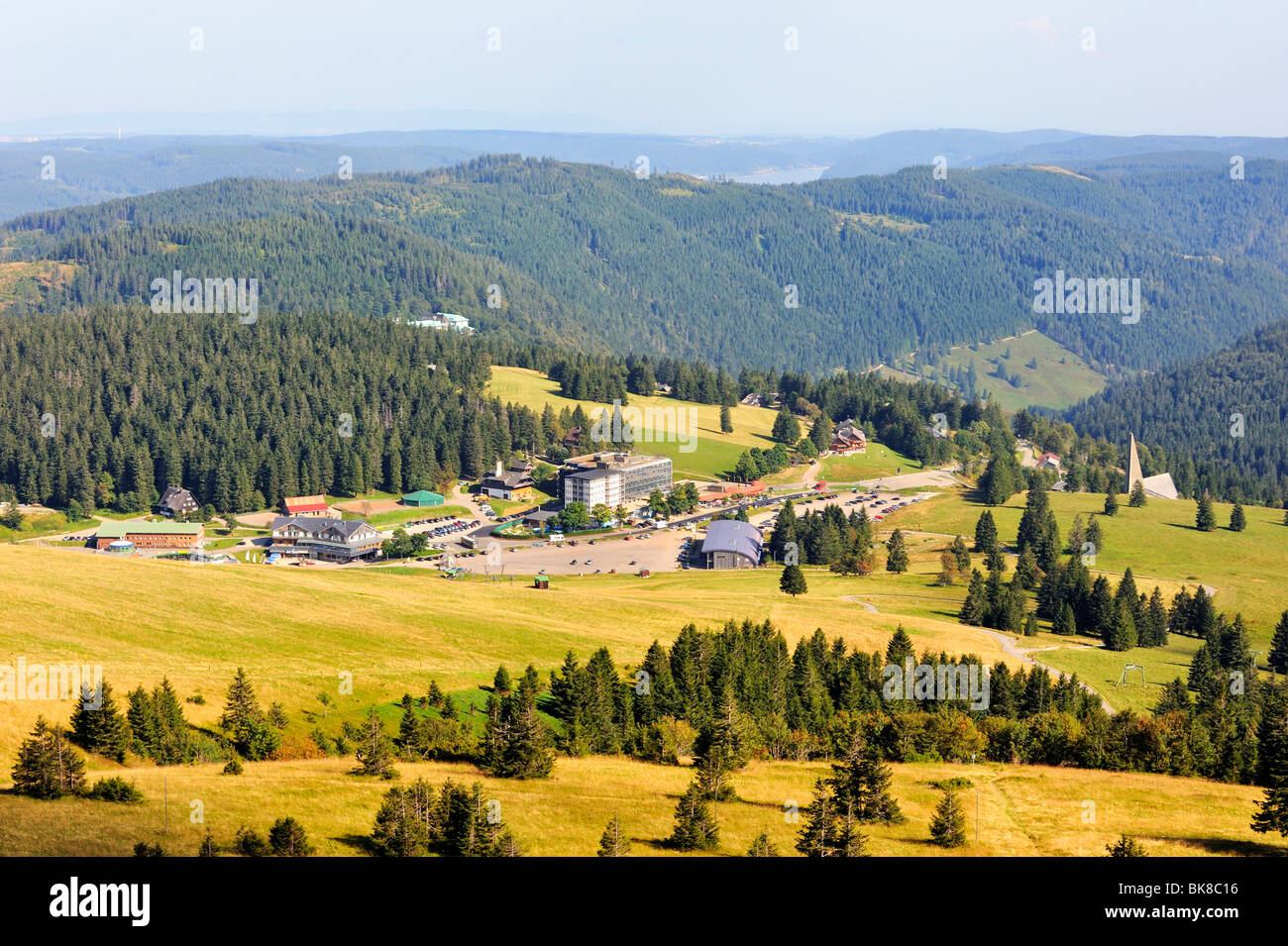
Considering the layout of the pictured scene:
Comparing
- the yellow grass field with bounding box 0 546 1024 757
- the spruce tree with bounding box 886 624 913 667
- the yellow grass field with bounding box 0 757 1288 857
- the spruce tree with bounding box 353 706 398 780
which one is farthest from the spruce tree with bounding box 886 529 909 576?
the spruce tree with bounding box 353 706 398 780

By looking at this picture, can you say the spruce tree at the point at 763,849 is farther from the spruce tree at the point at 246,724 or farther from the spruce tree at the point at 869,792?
the spruce tree at the point at 246,724

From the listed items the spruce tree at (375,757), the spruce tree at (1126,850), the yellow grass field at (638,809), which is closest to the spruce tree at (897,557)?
the yellow grass field at (638,809)

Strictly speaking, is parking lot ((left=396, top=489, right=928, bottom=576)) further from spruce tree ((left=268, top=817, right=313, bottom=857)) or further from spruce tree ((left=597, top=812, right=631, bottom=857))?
spruce tree ((left=268, top=817, right=313, bottom=857))

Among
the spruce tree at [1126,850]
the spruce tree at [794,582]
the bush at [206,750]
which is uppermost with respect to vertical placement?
the spruce tree at [1126,850]

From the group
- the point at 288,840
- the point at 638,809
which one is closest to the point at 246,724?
the point at 288,840

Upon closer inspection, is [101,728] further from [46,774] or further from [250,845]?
[250,845]
